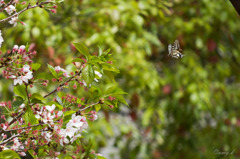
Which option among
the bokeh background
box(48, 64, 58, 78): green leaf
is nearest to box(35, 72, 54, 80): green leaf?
box(48, 64, 58, 78): green leaf

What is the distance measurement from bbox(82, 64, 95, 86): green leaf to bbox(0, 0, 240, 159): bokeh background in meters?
1.52

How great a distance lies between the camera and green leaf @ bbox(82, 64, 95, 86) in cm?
91

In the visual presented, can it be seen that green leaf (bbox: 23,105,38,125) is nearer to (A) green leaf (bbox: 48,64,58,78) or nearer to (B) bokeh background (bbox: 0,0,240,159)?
(A) green leaf (bbox: 48,64,58,78)

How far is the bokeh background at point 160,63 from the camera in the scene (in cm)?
259

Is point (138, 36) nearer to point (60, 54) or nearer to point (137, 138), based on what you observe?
point (60, 54)

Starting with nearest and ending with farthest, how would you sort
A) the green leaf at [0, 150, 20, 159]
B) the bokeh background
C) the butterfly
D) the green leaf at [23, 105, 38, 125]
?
the green leaf at [0, 150, 20, 159], the green leaf at [23, 105, 38, 125], the butterfly, the bokeh background

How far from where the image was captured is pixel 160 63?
359 centimetres

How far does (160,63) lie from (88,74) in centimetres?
272

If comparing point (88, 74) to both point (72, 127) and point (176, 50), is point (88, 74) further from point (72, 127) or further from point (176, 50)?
point (176, 50)

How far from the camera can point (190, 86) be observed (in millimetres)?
3020

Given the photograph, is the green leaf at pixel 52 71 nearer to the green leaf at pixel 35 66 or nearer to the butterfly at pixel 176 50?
the green leaf at pixel 35 66

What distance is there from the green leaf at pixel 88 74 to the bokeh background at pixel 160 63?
1.52 metres

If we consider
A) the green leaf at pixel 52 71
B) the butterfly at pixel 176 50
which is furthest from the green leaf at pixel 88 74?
the butterfly at pixel 176 50

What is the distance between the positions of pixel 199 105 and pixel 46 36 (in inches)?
49.5
